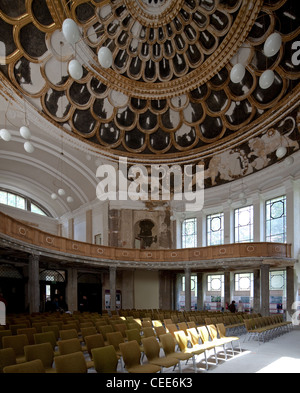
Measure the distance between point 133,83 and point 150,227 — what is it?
10.6 meters

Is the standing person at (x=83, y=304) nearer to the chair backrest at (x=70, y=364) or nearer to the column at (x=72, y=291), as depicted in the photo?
the column at (x=72, y=291)

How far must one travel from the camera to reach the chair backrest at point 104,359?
548 centimetres

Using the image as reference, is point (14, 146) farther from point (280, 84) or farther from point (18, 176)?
point (280, 84)

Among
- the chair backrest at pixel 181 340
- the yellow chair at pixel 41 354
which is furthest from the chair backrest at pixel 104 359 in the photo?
the chair backrest at pixel 181 340

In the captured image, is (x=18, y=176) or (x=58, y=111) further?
(x=18, y=176)

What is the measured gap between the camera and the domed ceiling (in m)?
16.6

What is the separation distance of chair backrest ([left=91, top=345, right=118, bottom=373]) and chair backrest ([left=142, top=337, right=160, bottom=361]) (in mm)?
873

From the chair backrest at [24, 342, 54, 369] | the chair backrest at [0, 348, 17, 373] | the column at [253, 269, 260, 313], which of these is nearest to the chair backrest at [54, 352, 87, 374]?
the chair backrest at [24, 342, 54, 369]

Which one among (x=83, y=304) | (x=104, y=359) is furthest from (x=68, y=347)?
(x=83, y=304)

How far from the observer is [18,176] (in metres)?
23.8

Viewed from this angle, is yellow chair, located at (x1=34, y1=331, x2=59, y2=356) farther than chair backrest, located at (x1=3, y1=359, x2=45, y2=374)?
Yes

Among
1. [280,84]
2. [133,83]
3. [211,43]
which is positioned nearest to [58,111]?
[133,83]

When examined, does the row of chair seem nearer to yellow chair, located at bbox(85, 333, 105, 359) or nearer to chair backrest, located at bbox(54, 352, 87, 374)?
yellow chair, located at bbox(85, 333, 105, 359)

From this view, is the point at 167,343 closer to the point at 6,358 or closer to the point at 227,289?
the point at 6,358
